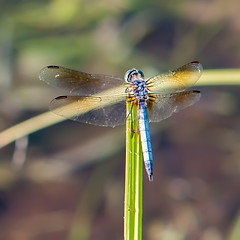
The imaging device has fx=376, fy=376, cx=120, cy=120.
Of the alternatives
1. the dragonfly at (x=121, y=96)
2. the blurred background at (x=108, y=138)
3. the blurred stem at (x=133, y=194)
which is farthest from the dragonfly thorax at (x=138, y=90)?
the blurred background at (x=108, y=138)

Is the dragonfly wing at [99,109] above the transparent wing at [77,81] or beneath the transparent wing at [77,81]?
beneath

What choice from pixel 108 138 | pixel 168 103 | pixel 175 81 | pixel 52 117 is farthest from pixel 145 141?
pixel 108 138

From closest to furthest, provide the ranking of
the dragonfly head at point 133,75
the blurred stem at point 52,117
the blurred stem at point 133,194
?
1. the blurred stem at point 133,194
2. the blurred stem at point 52,117
3. the dragonfly head at point 133,75

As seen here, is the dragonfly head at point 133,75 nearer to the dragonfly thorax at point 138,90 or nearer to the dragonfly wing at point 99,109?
the dragonfly thorax at point 138,90

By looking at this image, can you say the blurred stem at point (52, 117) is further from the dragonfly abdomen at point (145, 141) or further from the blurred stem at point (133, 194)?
the blurred stem at point (133, 194)

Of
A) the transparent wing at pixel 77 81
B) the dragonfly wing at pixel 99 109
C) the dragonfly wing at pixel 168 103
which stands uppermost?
the transparent wing at pixel 77 81

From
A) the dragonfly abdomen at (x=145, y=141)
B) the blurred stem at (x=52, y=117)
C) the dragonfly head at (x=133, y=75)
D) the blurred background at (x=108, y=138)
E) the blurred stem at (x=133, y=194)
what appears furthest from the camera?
the blurred background at (x=108, y=138)

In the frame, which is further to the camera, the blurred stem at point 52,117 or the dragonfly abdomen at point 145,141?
the blurred stem at point 52,117

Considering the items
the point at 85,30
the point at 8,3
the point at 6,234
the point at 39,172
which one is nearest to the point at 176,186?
the point at 39,172
